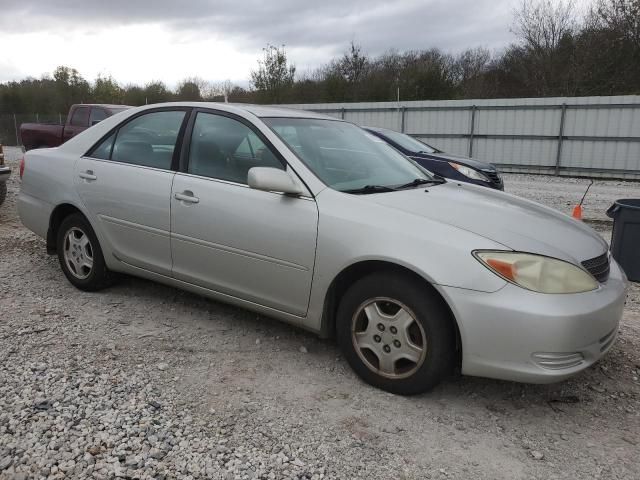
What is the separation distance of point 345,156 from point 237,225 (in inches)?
35.8

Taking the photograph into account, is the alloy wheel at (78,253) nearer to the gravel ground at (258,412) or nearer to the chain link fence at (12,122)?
the gravel ground at (258,412)

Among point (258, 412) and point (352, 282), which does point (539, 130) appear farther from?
point (258, 412)

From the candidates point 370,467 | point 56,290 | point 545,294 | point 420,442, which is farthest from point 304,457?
point 56,290

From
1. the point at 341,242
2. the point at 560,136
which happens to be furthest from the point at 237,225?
the point at 560,136

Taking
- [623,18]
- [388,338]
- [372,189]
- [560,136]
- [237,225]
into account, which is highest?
[623,18]

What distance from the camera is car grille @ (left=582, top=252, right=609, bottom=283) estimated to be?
2.91 m

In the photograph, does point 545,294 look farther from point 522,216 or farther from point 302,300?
point 302,300

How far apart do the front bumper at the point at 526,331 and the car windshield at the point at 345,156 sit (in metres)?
1.05

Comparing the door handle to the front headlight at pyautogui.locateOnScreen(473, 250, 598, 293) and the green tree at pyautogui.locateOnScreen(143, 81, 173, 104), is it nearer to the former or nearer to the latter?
the front headlight at pyautogui.locateOnScreen(473, 250, 598, 293)

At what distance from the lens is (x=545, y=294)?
8.58ft

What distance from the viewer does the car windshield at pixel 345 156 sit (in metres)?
3.42

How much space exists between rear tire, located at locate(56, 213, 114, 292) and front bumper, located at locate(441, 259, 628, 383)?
300 cm


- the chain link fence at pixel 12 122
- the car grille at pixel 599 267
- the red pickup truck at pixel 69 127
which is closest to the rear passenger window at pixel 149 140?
the car grille at pixel 599 267

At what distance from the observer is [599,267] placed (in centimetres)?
300
